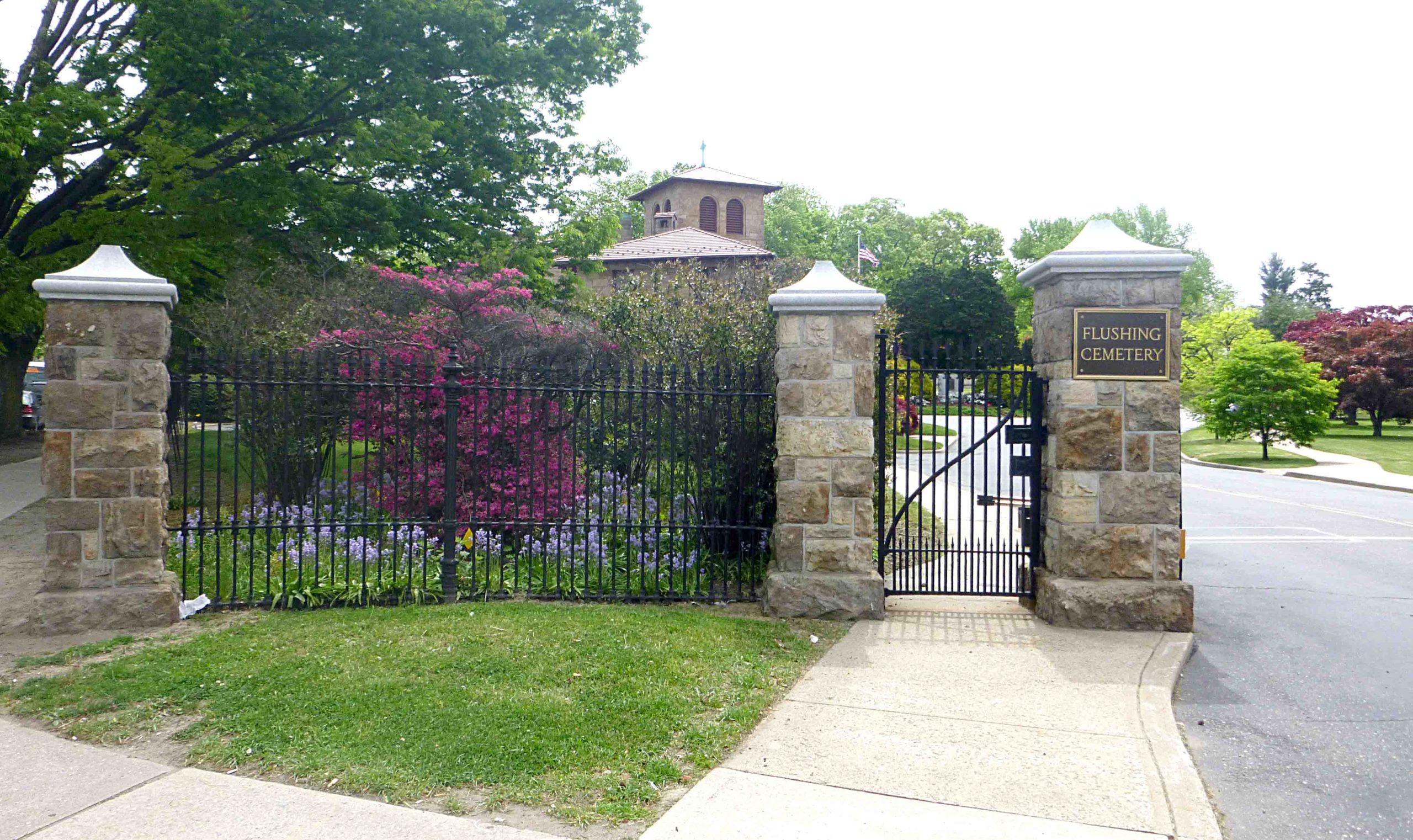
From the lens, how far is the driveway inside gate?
12.1 ft

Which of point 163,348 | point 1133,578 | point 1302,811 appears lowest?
point 1302,811

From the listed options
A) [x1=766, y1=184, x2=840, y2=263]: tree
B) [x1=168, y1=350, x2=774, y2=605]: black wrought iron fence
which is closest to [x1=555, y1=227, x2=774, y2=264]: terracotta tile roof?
[x1=766, y1=184, x2=840, y2=263]: tree

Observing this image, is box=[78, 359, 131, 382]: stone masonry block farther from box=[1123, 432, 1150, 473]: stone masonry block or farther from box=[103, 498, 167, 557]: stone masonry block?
box=[1123, 432, 1150, 473]: stone masonry block

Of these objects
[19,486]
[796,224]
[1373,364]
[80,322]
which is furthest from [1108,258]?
[796,224]

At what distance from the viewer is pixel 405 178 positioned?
739 inches

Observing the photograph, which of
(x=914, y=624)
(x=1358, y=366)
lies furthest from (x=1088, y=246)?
(x=1358, y=366)

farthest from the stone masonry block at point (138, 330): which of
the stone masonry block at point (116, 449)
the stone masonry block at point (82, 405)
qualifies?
the stone masonry block at point (116, 449)

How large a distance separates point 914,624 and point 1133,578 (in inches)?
64.3

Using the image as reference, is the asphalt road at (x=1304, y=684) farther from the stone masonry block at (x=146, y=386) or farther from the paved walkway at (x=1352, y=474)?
the paved walkway at (x=1352, y=474)

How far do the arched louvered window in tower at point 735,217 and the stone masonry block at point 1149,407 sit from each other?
44.8 metres

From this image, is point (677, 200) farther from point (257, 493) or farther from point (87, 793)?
point (87, 793)

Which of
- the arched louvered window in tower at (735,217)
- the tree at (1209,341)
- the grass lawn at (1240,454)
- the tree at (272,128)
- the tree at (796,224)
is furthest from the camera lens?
the tree at (796,224)

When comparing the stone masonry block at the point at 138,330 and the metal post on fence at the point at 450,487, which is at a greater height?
the stone masonry block at the point at 138,330

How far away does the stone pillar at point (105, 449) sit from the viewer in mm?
6383
